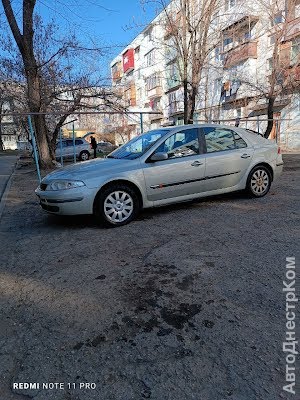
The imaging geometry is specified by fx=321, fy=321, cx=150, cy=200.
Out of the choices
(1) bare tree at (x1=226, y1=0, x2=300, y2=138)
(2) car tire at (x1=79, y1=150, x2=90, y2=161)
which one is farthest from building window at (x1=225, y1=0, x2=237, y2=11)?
(2) car tire at (x1=79, y1=150, x2=90, y2=161)

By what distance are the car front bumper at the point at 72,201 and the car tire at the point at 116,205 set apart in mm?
144

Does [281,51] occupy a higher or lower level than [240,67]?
lower

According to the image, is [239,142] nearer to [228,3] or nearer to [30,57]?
[30,57]

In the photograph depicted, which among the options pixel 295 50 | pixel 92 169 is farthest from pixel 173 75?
pixel 92 169

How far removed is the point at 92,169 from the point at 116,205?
70cm

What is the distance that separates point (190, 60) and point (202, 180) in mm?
8938

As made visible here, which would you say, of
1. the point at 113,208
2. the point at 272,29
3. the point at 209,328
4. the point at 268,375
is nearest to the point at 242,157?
the point at 113,208

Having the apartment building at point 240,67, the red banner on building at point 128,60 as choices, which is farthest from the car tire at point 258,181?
the red banner on building at point 128,60

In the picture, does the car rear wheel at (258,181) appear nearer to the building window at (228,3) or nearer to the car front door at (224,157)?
the car front door at (224,157)

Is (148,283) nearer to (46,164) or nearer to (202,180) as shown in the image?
(202,180)

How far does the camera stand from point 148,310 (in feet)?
8.89

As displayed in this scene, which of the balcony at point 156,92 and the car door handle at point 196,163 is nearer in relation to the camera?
the car door handle at point 196,163

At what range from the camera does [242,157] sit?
607 centimetres

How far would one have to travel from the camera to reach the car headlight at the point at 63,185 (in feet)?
16.1
